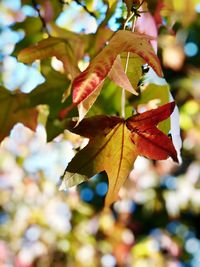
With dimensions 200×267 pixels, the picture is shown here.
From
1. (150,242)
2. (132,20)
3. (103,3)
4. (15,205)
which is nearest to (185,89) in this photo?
(150,242)

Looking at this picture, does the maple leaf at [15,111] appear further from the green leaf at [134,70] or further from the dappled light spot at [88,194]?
the dappled light spot at [88,194]

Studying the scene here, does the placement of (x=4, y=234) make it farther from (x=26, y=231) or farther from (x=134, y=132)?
(x=134, y=132)

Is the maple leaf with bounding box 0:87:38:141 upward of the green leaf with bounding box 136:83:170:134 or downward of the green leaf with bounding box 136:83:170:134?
downward

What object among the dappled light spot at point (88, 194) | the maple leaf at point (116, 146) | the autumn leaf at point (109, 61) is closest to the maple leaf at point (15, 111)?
the maple leaf at point (116, 146)

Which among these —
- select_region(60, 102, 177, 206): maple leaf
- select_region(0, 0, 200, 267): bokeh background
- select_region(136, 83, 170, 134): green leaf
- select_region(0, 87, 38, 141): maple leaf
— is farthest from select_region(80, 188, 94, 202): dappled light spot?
select_region(60, 102, 177, 206): maple leaf

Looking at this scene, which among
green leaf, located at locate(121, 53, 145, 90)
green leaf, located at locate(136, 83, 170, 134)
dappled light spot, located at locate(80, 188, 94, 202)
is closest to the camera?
green leaf, located at locate(121, 53, 145, 90)

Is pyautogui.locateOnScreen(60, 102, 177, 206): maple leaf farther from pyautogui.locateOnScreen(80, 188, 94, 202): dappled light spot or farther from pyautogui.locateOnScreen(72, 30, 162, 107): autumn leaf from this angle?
→ pyautogui.locateOnScreen(80, 188, 94, 202): dappled light spot
